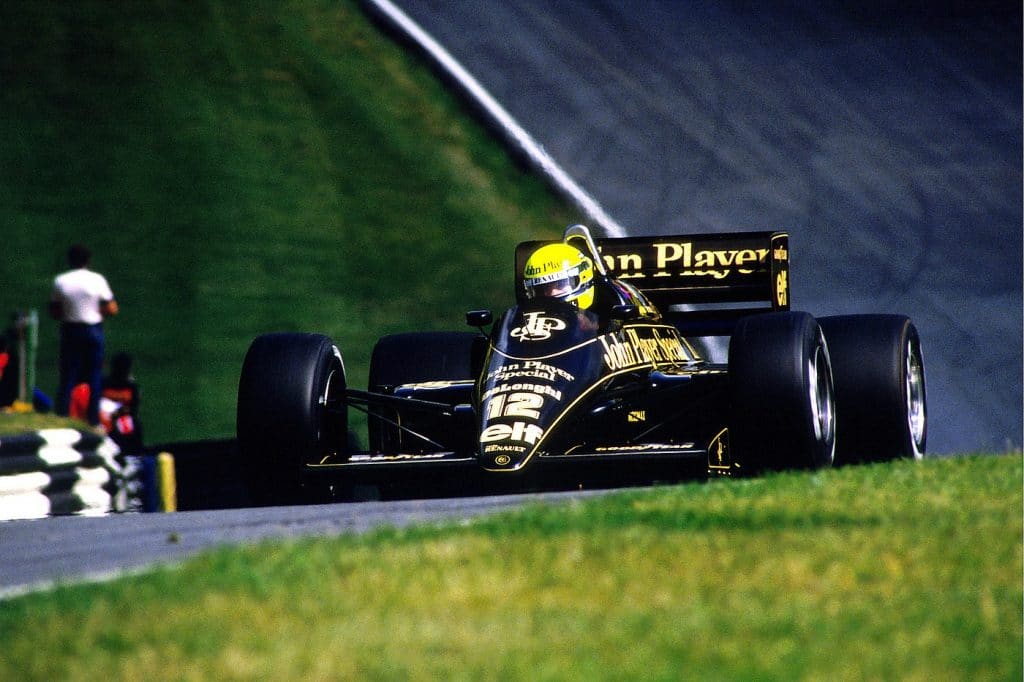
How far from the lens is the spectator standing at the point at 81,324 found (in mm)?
13797

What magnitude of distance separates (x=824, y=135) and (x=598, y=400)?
14.7 m

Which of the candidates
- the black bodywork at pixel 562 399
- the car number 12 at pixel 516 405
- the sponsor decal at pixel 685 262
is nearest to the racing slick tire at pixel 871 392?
the black bodywork at pixel 562 399

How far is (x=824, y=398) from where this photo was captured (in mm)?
9617

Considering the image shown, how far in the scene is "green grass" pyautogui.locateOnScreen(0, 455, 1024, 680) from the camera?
430 cm

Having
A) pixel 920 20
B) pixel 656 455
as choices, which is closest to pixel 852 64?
pixel 920 20

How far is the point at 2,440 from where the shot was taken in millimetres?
10805

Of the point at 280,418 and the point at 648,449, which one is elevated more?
the point at 280,418

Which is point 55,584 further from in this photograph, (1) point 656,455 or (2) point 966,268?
(2) point 966,268

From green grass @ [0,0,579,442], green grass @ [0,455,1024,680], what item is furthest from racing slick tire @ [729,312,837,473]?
green grass @ [0,0,579,442]

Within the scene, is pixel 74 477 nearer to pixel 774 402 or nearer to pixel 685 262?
pixel 685 262

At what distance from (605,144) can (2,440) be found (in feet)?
44.1

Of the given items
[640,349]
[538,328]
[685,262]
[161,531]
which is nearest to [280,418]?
[538,328]

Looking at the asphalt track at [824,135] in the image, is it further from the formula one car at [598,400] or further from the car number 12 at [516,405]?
the car number 12 at [516,405]

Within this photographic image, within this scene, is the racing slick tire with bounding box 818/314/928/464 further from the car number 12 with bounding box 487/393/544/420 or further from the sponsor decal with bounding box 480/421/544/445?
the sponsor decal with bounding box 480/421/544/445
